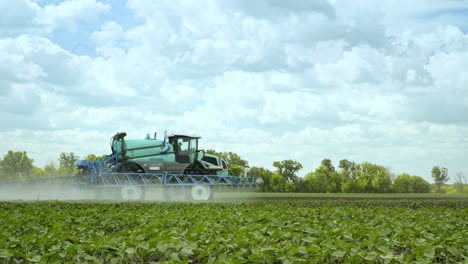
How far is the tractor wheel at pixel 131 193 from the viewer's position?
20000 mm

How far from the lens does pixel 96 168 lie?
19.8 meters

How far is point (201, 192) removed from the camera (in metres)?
21.8

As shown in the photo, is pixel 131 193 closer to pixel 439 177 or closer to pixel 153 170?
pixel 153 170

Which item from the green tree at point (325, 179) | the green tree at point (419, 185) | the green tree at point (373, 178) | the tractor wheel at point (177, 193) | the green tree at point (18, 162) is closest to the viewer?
the tractor wheel at point (177, 193)

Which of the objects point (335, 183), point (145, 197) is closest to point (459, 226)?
point (145, 197)

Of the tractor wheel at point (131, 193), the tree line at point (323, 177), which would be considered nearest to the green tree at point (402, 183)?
the tree line at point (323, 177)

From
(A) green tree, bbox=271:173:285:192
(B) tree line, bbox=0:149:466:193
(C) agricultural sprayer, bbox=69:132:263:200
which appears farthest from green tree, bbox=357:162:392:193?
(C) agricultural sprayer, bbox=69:132:263:200

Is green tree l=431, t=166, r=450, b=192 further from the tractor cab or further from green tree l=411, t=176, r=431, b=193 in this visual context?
the tractor cab

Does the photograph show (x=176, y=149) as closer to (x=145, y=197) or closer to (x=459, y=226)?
(x=145, y=197)

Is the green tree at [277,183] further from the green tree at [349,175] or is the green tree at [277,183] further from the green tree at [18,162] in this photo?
the green tree at [18,162]

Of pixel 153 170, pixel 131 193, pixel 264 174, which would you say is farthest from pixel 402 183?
pixel 131 193

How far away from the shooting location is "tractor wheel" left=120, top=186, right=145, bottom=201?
20.0m

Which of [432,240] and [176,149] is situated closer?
[432,240]

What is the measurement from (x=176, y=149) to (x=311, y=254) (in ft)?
56.9
